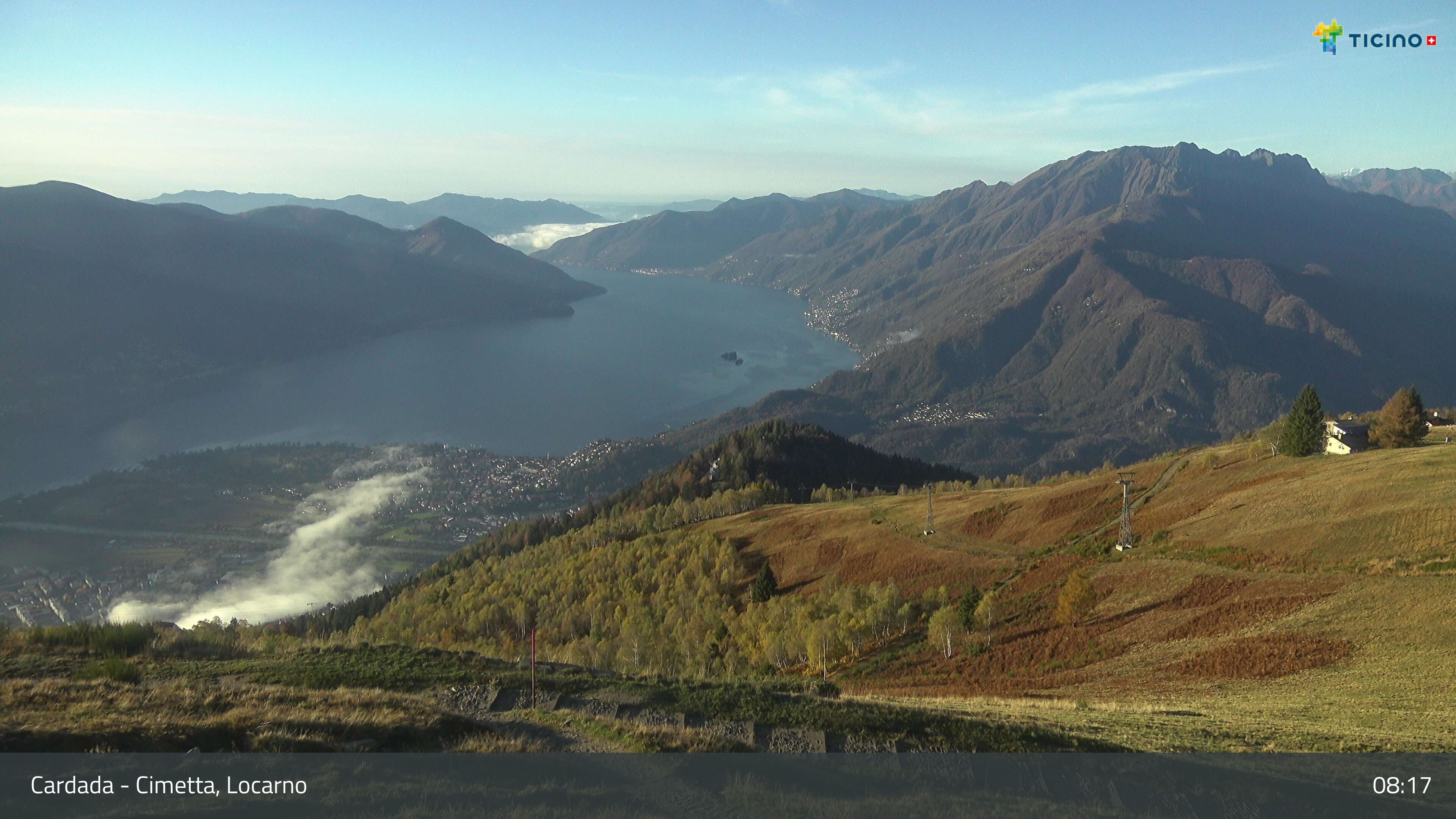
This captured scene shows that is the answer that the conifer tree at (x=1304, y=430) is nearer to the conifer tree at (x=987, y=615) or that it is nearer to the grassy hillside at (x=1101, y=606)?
the grassy hillside at (x=1101, y=606)

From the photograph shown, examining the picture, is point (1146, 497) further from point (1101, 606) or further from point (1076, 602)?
point (1076, 602)

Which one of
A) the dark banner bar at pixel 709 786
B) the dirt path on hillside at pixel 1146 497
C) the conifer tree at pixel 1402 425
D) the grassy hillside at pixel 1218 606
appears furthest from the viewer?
the conifer tree at pixel 1402 425

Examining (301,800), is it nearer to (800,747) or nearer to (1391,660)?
(800,747)

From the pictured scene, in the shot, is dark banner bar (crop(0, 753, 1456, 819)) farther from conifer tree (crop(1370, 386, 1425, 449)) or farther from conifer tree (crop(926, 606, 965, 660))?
conifer tree (crop(1370, 386, 1425, 449))

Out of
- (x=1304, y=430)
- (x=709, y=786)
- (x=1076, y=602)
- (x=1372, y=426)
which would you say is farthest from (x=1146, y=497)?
(x=709, y=786)

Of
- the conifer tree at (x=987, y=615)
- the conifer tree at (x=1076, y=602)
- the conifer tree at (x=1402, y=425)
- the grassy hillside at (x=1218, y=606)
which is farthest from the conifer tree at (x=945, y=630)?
the conifer tree at (x=1402, y=425)
